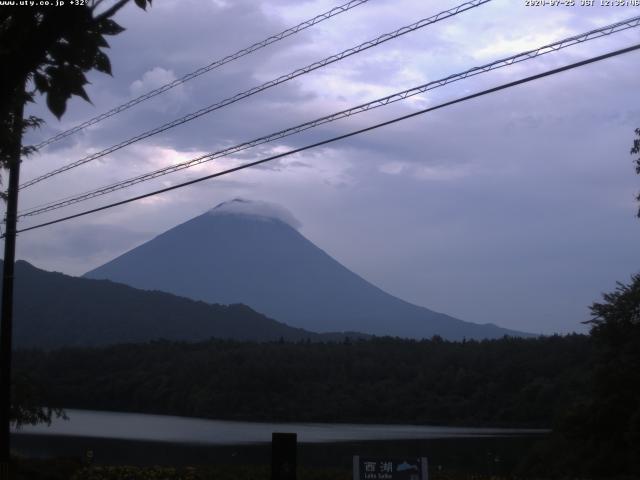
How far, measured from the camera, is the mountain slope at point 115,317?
551 feet

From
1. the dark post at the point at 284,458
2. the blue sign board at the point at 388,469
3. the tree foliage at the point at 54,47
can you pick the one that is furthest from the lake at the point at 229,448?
the tree foliage at the point at 54,47

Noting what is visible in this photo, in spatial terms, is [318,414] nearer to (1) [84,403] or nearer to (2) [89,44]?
(1) [84,403]

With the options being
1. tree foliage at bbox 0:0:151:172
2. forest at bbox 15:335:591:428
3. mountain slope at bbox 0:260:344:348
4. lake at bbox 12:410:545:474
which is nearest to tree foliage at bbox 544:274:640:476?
lake at bbox 12:410:545:474

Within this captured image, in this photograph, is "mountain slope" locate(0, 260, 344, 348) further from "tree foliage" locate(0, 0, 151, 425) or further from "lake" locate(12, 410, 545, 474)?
"tree foliage" locate(0, 0, 151, 425)

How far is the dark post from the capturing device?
10.2 m

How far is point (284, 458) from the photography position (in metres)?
10.2

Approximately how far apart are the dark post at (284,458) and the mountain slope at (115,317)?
155212mm

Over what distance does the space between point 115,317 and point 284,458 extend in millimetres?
175883

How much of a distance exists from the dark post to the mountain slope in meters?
155

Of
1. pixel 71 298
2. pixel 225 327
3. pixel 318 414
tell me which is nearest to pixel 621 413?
pixel 318 414

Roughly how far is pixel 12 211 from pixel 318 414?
69292 millimetres

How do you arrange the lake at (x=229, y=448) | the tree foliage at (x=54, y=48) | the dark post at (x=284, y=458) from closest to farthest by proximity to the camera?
the tree foliage at (x=54, y=48) → the dark post at (x=284, y=458) → the lake at (x=229, y=448)

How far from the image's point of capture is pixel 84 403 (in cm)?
9119

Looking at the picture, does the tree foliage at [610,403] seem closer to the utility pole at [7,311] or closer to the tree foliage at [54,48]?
the utility pole at [7,311]
